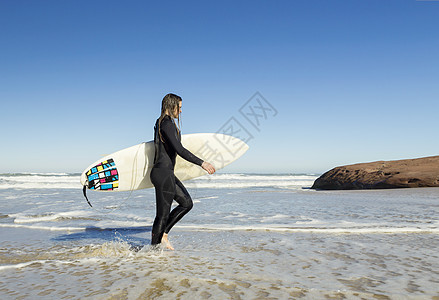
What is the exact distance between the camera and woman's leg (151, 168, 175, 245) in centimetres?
325

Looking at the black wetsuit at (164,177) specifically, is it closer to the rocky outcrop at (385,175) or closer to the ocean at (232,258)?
the ocean at (232,258)

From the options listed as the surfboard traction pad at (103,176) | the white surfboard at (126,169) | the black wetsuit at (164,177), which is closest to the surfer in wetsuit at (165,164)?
the black wetsuit at (164,177)

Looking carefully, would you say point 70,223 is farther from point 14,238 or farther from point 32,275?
point 32,275

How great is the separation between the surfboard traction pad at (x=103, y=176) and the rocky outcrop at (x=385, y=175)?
33.0 ft

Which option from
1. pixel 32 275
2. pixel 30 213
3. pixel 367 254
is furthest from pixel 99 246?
pixel 30 213

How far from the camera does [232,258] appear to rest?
2.98m

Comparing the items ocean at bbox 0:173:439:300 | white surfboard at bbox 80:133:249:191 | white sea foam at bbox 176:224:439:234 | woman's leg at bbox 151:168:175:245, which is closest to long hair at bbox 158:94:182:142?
woman's leg at bbox 151:168:175:245

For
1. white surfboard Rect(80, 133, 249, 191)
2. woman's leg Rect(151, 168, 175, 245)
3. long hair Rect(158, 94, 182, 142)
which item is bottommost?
woman's leg Rect(151, 168, 175, 245)

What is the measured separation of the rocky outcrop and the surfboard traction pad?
10.0 metres

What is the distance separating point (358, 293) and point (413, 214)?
13.8 feet

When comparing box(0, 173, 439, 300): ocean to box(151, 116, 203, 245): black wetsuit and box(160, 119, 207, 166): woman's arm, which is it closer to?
box(151, 116, 203, 245): black wetsuit

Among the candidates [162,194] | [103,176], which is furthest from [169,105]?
[103,176]

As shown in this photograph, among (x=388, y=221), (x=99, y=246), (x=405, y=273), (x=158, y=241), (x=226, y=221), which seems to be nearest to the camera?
(x=405, y=273)

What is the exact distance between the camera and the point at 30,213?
6441mm
